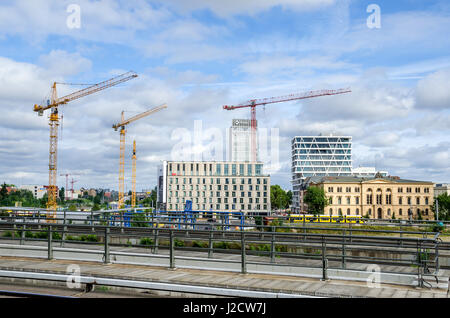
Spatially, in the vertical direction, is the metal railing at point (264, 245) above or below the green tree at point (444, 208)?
above

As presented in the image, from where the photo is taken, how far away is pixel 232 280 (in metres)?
10.8

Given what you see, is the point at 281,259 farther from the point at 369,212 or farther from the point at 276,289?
the point at 369,212

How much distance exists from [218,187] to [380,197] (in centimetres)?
4552

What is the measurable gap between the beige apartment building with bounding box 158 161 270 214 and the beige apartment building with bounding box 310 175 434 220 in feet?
64.0

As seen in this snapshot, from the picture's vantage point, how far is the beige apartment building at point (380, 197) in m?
122

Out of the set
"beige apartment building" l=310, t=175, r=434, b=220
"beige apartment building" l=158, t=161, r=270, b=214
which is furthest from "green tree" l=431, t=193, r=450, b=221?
"beige apartment building" l=158, t=161, r=270, b=214

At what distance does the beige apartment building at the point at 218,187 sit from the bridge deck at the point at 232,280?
10933 centimetres

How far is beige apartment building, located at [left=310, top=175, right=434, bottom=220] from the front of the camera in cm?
12231

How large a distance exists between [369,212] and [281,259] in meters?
118

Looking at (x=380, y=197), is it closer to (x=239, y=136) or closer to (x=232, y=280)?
(x=239, y=136)

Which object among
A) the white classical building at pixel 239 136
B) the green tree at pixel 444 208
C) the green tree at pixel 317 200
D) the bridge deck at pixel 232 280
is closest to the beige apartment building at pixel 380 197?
the green tree at pixel 317 200

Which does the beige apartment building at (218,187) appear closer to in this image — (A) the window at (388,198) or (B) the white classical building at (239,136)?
(A) the window at (388,198)
